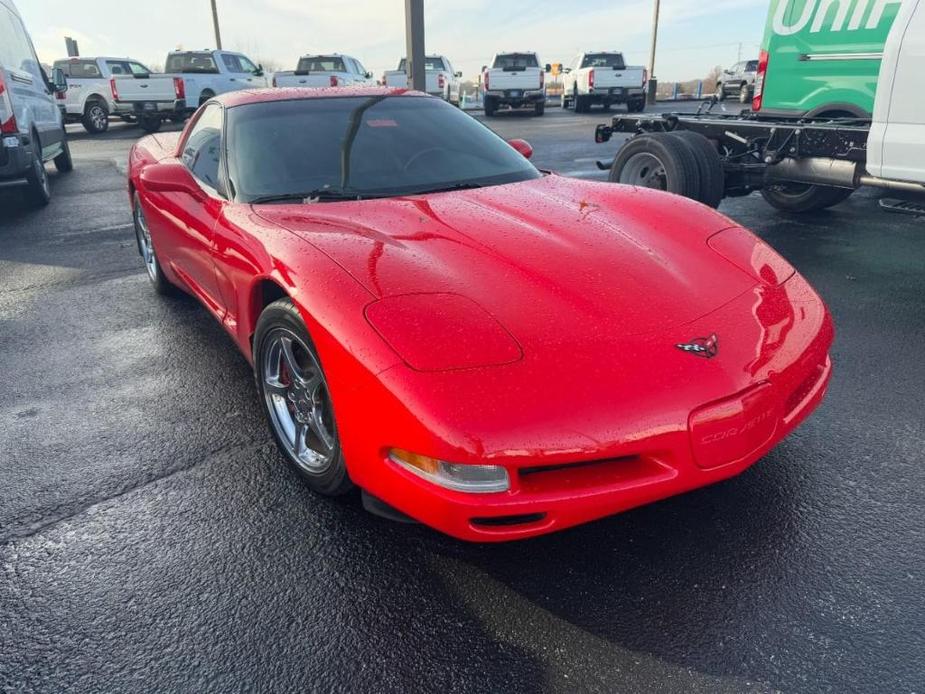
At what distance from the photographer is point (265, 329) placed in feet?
8.05

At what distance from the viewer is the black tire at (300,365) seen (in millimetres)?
2172

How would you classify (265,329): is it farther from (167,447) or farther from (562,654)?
(562,654)

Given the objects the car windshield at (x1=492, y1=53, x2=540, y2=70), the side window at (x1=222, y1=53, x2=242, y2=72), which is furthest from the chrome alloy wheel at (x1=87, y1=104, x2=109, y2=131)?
the car windshield at (x1=492, y1=53, x2=540, y2=70)

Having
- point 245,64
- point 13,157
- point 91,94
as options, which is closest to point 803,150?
point 13,157

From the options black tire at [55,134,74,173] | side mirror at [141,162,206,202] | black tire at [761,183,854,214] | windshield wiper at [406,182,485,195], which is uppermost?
side mirror at [141,162,206,202]

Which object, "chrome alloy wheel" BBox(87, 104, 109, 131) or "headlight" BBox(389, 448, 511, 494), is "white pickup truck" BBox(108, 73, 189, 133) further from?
"headlight" BBox(389, 448, 511, 494)

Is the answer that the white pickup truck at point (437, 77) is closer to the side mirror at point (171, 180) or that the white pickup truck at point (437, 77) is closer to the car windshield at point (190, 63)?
the car windshield at point (190, 63)

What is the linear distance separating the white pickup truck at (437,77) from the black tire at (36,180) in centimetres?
1439

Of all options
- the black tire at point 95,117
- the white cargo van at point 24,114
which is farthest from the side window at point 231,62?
the white cargo van at point 24,114

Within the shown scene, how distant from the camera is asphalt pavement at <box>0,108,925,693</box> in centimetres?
170

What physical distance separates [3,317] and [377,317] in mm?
3655

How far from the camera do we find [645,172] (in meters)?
5.84

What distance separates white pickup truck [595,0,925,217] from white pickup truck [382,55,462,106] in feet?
53.1

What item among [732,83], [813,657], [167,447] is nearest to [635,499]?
[813,657]
